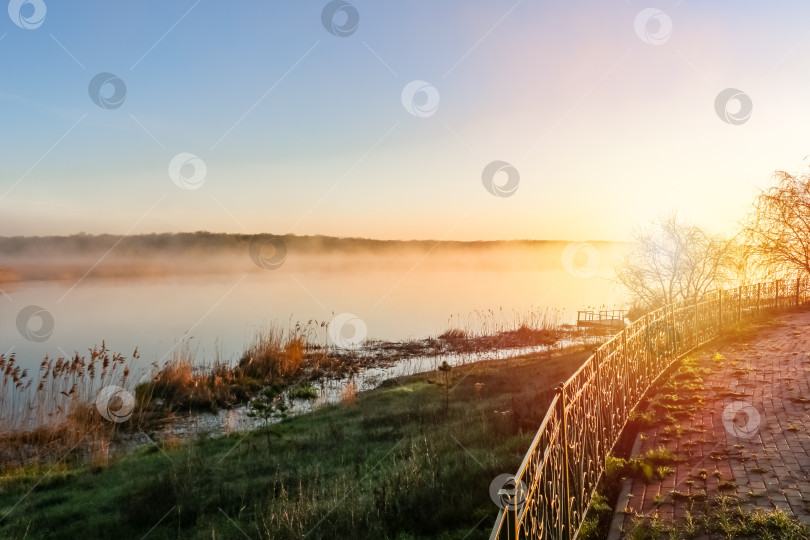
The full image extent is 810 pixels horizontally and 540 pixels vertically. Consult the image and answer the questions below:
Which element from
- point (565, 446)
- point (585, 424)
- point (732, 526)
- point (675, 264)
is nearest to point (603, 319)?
point (675, 264)

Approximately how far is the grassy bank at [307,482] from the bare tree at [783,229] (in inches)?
606

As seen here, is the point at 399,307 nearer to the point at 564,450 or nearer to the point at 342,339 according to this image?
the point at 342,339

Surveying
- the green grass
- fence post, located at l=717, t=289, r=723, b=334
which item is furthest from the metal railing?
fence post, located at l=717, t=289, r=723, b=334

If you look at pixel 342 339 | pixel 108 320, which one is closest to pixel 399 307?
pixel 342 339

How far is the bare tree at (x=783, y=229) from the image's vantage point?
73.2 ft

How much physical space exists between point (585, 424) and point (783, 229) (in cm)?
2196

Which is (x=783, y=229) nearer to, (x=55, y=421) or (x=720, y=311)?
(x=720, y=311)

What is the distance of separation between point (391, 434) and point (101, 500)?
505 centimetres

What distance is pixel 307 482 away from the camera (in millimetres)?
8594

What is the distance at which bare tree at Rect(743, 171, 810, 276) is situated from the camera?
73.2 ft

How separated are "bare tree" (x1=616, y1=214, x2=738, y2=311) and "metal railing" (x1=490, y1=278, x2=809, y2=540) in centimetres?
1457

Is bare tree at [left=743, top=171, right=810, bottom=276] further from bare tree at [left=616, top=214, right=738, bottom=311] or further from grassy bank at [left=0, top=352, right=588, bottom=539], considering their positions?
grassy bank at [left=0, top=352, right=588, bottom=539]

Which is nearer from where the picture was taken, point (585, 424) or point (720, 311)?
point (585, 424)

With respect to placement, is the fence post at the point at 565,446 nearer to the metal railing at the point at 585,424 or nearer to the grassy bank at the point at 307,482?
the metal railing at the point at 585,424
